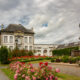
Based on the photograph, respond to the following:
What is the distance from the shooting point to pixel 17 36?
44.7 metres

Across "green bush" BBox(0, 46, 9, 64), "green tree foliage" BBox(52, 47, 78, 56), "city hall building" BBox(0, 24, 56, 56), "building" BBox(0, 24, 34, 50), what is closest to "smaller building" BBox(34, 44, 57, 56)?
"city hall building" BBox(0, 24, 56, 56)

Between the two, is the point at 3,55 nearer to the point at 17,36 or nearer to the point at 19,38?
the point at 17,36

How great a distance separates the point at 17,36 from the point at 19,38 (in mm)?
1578

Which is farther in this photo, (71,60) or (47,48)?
(47,48)

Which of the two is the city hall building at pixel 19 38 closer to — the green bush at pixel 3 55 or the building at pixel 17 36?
the building at pixel 17 36

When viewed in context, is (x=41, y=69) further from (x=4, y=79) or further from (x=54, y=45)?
(x=54, y=45)

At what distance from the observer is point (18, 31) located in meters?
45.2

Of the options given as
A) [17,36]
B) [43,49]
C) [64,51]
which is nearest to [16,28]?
[17,36]

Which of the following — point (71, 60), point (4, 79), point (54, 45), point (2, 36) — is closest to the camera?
point (4, 79)

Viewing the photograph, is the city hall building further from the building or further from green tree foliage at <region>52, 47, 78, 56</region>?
green tree foliage at <region>52, 47, 78, 56</region>

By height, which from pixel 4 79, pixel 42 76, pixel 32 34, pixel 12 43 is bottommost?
pixel 4 79

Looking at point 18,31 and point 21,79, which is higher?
point 18,31

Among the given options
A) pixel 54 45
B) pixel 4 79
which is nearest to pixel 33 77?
pixel 4 79

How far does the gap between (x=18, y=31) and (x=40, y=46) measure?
34.7ft
